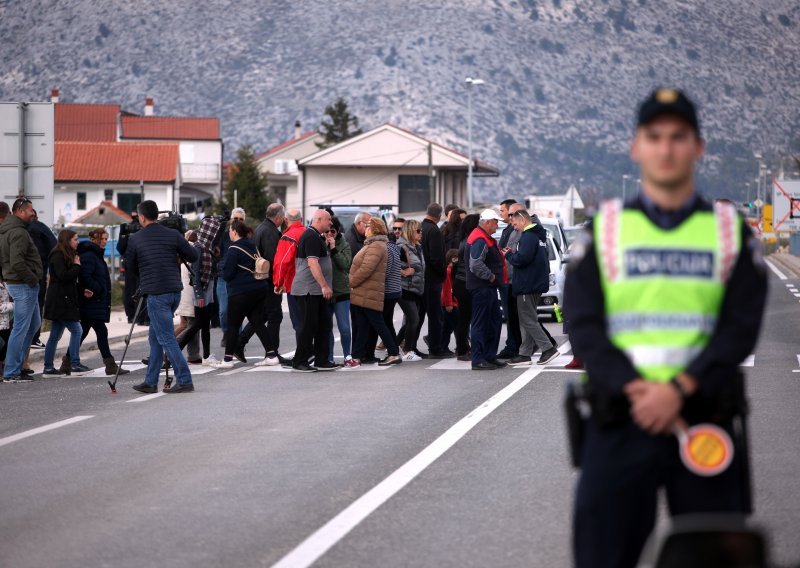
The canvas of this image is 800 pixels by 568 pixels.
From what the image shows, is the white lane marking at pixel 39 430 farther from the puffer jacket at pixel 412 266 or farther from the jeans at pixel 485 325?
the puffer jacket at pixel 412 266

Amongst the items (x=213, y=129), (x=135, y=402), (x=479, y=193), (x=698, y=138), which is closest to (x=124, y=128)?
(x=213, y=129)

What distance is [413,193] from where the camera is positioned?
91500 millimetres

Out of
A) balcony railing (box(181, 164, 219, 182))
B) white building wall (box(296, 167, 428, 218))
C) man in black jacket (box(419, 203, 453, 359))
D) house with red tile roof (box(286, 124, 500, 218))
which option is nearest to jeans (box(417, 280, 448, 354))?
man in black jacket (box(419, 203, 453, 359))

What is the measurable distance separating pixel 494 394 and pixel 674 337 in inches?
365

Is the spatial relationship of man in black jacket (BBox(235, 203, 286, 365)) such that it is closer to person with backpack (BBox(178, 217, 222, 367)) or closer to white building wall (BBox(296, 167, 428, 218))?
person with backpack (BBox(178, 217, 222, 367))

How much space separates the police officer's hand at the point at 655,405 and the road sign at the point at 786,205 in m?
49.0

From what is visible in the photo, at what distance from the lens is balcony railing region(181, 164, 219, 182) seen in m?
120

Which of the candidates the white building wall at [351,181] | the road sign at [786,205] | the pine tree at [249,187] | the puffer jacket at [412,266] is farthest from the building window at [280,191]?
the puffer jacket at [412,266]

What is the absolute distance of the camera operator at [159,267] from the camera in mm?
13516

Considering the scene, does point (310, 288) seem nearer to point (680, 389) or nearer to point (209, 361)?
point (209, 361)

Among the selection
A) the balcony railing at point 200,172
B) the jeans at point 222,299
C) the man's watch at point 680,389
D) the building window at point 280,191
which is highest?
the balcony railing at point 200,172

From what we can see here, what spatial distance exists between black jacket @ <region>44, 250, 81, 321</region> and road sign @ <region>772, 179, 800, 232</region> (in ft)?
129

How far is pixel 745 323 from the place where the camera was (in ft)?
13.7

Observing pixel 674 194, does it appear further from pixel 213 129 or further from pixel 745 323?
pixel 213 129
